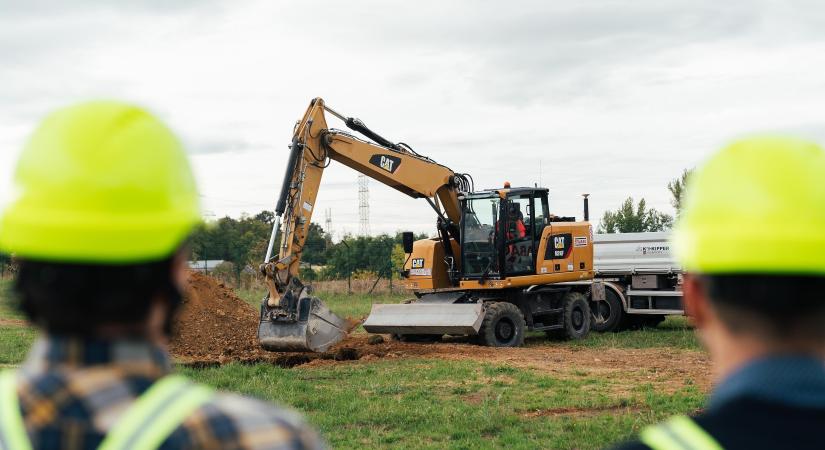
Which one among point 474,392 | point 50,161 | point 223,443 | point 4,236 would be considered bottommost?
point 474,392

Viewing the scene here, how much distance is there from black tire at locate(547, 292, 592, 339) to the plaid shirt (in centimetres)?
1839

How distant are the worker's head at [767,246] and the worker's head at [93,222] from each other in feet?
2.86

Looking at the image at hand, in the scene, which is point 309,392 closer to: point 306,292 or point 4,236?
point 306,292

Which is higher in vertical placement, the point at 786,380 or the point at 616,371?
the point at 786,380

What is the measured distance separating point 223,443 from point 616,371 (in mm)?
12939

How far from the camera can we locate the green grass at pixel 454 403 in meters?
9.11

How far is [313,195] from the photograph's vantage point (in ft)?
54.6

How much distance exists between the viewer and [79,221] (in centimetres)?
151

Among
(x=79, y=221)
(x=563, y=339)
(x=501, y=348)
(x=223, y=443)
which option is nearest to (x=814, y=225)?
(x=223, y=443)

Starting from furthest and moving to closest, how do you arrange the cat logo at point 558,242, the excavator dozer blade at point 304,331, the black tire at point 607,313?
the black tire at point 607,313
the cat logo at point 558,242
the excavator dozer blade at point 304,331

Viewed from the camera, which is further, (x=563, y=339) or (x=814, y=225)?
(x=563, y=339)

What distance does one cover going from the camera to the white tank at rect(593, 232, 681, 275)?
2212 centimetres

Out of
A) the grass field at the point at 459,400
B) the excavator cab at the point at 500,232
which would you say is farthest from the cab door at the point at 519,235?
the grass field at the point at 459,400

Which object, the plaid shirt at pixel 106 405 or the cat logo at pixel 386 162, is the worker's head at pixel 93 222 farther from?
the cat logo at pixel 386 162
